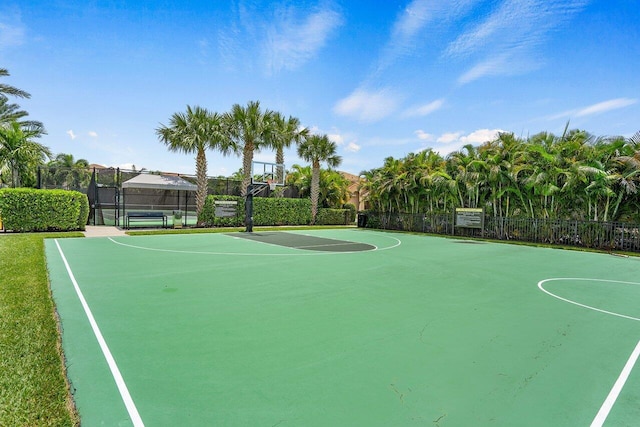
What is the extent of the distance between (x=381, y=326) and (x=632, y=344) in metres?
2.96

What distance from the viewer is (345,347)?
3658 mm

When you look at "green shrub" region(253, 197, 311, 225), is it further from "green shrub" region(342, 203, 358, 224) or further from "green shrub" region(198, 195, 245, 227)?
"green shrub" region(342, 203, 358, 224)

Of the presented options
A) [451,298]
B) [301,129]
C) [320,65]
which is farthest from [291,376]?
[301,129]

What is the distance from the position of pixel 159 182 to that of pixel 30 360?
18668mm

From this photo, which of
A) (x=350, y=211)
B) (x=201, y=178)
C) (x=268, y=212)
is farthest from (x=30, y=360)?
(x=350, y=211)

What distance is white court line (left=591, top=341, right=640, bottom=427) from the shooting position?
97.8 inches

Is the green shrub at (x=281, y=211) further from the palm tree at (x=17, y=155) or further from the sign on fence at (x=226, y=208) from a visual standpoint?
the palm tree at (x=17, y=155)

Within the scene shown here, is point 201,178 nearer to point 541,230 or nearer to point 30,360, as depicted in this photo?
point 30,360

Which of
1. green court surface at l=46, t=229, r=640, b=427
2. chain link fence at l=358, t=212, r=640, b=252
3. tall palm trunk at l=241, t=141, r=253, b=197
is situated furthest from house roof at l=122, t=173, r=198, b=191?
chain link fence at l=358, t=212, r=640, b=252

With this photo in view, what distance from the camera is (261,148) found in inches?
865

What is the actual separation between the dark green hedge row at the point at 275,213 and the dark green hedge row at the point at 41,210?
6.32m

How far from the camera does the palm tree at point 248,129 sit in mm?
20781

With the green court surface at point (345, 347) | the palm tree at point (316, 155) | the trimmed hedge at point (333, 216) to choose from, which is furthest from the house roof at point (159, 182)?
the green court surface at point (345, 347)

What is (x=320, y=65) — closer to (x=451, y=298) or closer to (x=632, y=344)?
(x=451, y=298)
